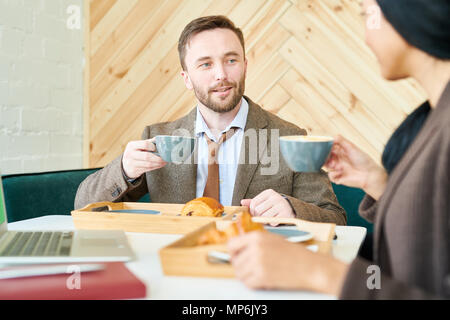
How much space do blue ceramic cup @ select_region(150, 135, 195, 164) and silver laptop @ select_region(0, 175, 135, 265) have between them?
0.25 meters

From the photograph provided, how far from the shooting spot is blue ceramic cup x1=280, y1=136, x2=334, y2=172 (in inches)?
36.1

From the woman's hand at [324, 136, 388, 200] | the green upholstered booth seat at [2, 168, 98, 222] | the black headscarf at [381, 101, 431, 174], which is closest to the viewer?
the black headscarf at [381, 101, 431, 174]

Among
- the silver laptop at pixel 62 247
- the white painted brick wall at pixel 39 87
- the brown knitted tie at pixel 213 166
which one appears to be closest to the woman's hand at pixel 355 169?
the silver laptop at pixel 62 247

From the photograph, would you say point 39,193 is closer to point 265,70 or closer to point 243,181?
Result: point 243,181

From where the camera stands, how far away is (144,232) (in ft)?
4.04

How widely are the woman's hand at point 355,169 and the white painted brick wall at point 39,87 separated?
75.5 inches

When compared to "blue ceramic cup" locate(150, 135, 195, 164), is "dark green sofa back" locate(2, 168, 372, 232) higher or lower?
lower

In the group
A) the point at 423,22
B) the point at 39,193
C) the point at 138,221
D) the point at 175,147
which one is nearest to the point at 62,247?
the point at 138,221

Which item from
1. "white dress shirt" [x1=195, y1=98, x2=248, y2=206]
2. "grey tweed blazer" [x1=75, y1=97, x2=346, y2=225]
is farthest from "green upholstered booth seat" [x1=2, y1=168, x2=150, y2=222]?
"white dress shirt" [x1=195, y1=98, x2=248, y2=206]

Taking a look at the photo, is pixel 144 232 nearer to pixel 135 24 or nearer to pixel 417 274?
pixel 417 274

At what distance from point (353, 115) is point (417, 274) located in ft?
6.67

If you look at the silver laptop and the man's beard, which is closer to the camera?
the silver laptop

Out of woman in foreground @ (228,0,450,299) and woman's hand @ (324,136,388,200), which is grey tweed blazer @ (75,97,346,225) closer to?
woman's hand @ (324,136,388,200)
